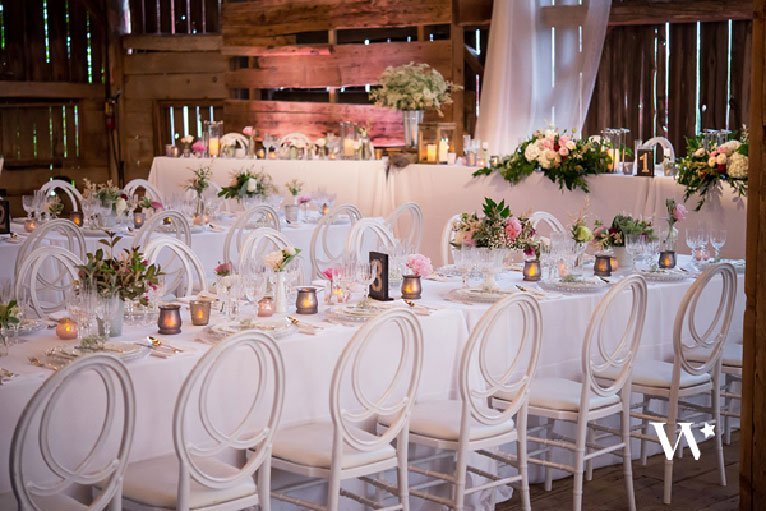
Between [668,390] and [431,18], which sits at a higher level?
[431,18]

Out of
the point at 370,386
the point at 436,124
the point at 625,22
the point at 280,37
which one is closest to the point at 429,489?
the point at 370,386

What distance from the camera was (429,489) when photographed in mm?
4902

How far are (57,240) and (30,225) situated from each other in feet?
1.72

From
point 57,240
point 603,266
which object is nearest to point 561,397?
point 603,266

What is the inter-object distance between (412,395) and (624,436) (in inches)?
49.0

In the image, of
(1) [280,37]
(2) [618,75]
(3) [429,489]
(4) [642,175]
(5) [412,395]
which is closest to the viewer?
(5) [412,395]

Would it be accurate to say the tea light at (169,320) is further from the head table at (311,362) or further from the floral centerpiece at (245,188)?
the floral centerpiece at (245,188)

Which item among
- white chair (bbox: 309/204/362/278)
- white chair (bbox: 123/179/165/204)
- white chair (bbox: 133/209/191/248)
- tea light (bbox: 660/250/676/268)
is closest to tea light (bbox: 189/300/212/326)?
white chair (bbox: 133/209/191/248)

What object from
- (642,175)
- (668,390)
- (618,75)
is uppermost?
(618,75)

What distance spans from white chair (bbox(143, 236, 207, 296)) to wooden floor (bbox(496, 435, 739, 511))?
69.0 inches

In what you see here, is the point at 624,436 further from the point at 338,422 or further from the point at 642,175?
the point at 642,175

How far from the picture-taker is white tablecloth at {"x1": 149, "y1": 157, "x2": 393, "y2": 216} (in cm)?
997

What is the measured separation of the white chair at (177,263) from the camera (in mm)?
5441

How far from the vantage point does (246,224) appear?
7.89 m
